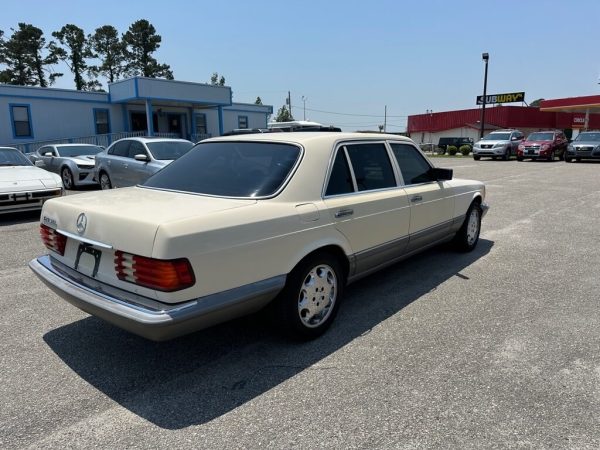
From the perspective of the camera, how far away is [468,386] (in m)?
2.93

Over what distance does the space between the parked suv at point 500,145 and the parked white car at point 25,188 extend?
2366 cm

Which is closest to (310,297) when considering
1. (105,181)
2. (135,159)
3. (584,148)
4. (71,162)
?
(135,159)

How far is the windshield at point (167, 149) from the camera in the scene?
33.0ft

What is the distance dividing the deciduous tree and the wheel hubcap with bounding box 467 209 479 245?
1919 inches

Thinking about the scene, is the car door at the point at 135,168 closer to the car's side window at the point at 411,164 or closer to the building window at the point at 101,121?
the car's side window at the point at 411,164

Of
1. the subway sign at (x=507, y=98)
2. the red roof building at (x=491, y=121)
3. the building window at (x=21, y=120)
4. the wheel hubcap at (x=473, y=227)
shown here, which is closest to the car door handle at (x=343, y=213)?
the wheel hubcap at (x=473, y=227)

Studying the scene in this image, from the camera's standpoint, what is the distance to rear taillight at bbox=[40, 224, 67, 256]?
3.39 m

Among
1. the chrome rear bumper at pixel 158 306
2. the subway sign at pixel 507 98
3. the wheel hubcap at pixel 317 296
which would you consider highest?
the subway sign at pixel 507 98

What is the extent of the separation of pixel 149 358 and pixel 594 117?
213 ft

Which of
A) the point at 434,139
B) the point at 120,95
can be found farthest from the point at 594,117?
the point at 120,95

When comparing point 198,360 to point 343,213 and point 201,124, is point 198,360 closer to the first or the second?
point 343,213

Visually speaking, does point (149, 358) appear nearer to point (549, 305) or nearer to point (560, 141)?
point (549, 305)

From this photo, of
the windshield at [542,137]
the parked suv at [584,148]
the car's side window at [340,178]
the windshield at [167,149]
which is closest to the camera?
the car's side window at [340,178]

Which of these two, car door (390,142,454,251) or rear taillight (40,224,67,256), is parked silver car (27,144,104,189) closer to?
rear taillight (40,224,67,256)
